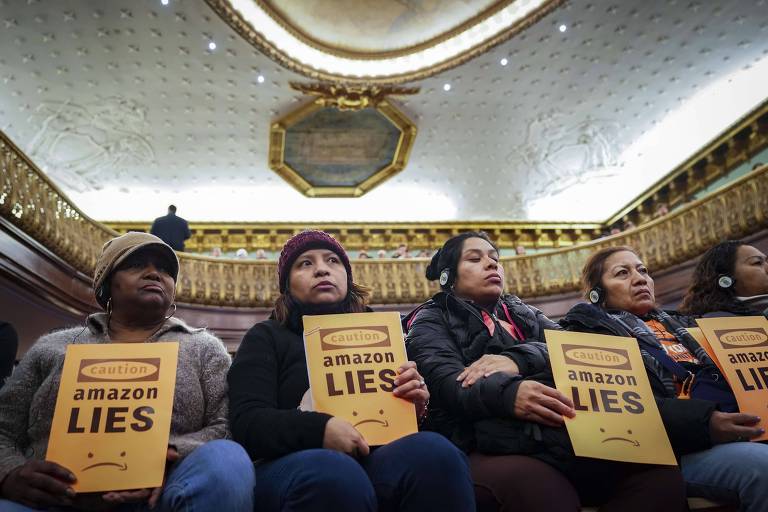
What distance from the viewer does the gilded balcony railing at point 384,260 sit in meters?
6.95

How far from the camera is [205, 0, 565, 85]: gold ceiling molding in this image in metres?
9.70

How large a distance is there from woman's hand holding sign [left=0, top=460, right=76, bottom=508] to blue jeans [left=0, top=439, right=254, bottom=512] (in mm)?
26

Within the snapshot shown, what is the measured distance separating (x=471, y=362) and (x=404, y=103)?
10334 millimetres

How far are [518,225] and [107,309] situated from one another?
13917 millimetres

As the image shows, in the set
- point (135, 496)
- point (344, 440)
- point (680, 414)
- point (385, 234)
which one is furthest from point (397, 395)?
point (385, 234)

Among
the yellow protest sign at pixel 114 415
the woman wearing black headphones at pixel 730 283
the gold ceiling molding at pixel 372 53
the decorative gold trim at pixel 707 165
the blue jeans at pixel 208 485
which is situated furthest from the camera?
the decorative gold trim at pixel 707 165

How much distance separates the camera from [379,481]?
59.6 inches

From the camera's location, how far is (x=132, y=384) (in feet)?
5.40

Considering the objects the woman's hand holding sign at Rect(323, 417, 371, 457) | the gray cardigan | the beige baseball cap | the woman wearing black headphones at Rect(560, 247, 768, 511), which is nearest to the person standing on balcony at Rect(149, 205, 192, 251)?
the beige baseball cap

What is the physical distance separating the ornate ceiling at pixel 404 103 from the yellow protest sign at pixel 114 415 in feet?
29.5

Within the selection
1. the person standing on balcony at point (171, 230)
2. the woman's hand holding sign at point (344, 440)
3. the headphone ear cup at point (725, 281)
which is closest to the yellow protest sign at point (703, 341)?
the headphone ear cup at point (725, 281)

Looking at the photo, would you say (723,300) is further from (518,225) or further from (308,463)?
(518,225)

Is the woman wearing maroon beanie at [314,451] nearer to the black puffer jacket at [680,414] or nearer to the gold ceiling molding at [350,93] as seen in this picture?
the black puffer jacket at [680,414]

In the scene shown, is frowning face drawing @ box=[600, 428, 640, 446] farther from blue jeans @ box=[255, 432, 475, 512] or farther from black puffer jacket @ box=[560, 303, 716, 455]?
blue jeans @ box=[255, 432, 475, 512]
